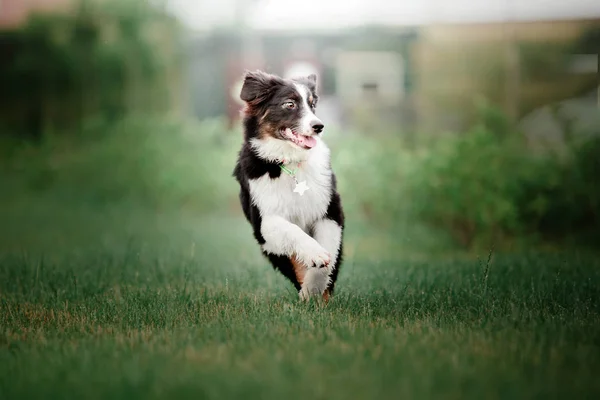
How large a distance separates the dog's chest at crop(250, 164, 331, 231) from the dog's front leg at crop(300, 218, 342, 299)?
0.08 meters

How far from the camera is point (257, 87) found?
481 cm

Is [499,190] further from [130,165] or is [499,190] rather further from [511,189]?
[130,165]

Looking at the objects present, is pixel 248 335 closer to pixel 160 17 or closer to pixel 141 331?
pixel 141 331

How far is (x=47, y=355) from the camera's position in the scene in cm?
354

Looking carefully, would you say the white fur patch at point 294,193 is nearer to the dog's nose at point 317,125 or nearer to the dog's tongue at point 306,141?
the dog's tongue at point 306,141

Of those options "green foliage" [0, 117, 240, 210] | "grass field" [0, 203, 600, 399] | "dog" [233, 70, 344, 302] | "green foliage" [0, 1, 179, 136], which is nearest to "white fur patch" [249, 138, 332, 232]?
"dog" [233, 70, 344, 302]

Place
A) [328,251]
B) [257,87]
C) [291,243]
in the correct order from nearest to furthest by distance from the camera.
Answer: [291,243]
[328,251]
[257,87]

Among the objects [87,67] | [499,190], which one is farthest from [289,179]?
[87,67]

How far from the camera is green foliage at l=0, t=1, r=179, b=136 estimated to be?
13047 millimetres

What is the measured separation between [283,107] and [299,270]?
1042mm

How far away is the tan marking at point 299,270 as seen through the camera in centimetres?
479

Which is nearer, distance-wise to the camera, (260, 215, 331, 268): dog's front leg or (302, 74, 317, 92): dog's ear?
(260, 215, 331, 268): dog's front leg

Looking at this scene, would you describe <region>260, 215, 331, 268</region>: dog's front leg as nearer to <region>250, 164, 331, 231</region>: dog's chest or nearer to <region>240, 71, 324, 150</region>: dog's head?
<region>250, 164, 331, 231</region>: dog's chest

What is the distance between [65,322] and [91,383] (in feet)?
4.32
